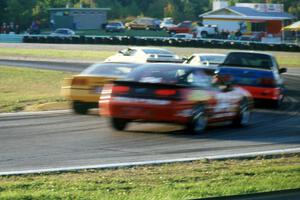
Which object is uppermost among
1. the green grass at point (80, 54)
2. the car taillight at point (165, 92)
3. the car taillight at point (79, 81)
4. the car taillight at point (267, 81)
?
the car taillight at point (165, 92)

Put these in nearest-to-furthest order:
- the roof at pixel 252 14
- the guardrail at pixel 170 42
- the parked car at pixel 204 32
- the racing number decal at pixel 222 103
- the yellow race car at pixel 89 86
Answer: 1. the racing number decal at pixel 222 103
2. the yellow race car at pixel 89 86
3. the guardrail at pixel 170 42
4. the parked car at pixel 204 32
5. the roof at pixel 252 14

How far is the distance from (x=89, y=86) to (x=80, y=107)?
20.9 inches

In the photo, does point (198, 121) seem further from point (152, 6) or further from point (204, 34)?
point (152, 6)

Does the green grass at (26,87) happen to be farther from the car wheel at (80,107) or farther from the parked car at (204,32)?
the parked car at (204,32)

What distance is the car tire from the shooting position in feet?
50.1

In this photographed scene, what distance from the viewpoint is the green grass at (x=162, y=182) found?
28.7 ft

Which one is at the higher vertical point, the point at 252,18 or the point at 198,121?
the point at 198,121

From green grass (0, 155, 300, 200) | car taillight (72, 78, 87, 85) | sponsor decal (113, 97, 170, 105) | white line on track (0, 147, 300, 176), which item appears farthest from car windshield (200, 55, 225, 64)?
green grass (0, 155, 300, 200)

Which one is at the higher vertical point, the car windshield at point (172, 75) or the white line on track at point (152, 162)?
the car windshield at point (172, 75)

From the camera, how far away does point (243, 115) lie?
17.1m

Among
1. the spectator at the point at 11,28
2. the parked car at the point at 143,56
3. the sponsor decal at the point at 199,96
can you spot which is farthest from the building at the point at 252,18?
the sponsor decal at the point at 199,96

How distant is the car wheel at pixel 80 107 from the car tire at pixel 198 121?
13.5ft

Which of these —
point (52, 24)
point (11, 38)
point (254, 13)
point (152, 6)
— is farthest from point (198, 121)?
point (152, 6)

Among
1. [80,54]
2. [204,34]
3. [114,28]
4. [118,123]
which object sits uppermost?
[118,123]
